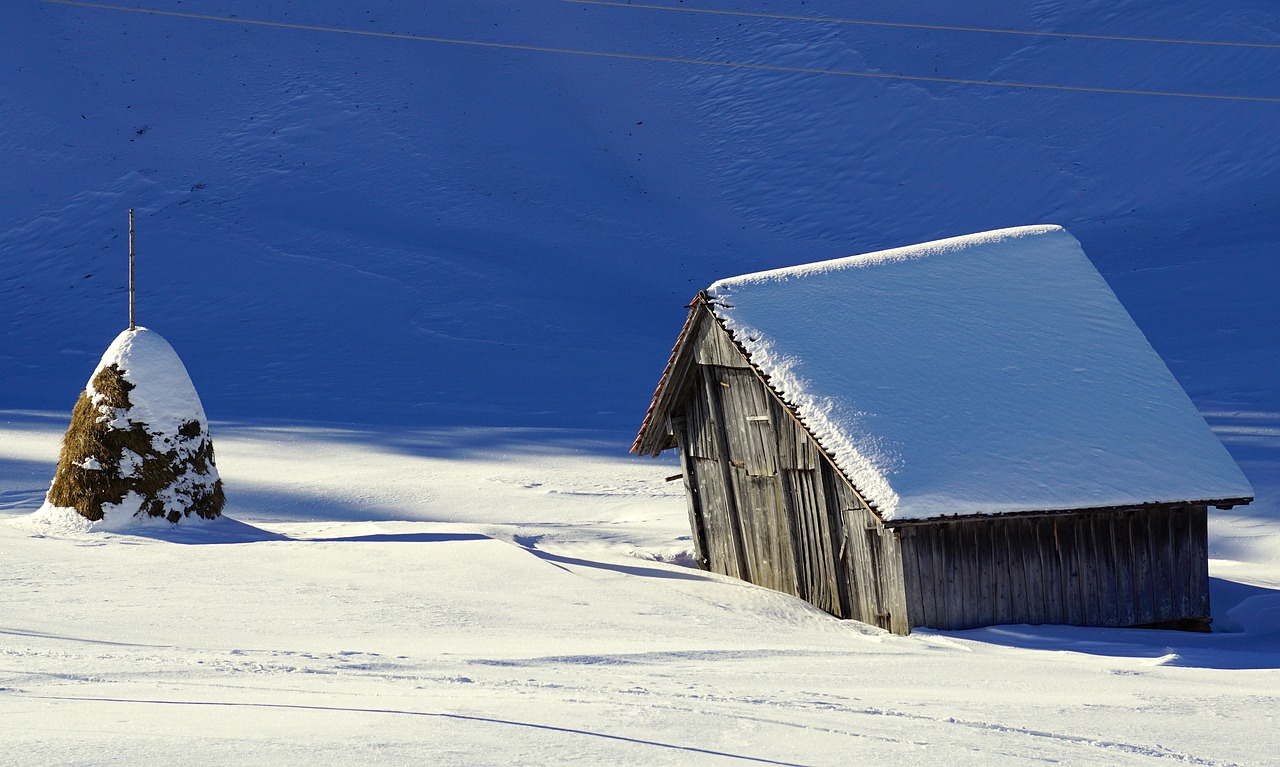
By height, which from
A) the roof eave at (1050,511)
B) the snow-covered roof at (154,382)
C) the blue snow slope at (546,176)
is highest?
the blue snow slope at (546,176)

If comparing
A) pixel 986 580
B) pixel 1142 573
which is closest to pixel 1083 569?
pixel 1142 573

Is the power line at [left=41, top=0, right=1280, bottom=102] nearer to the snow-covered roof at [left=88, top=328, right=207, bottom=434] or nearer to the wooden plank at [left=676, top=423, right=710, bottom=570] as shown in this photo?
the wooden plank at [left=676, top=423, right=710, bottom=570]

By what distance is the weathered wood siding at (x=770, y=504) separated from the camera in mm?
12062

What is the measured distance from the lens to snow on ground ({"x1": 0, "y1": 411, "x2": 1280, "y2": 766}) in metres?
5.91

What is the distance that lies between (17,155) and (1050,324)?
46.7 m

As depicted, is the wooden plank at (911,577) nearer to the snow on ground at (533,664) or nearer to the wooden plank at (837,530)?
the snow on ground at (533,664)

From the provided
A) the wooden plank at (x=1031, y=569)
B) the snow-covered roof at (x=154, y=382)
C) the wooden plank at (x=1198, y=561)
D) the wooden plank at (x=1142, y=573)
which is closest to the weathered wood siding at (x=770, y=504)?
the wooden plank at (x=1031, y=569)

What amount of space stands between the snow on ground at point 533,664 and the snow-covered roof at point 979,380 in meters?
1.38

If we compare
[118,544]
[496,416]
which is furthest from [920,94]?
[118,544]

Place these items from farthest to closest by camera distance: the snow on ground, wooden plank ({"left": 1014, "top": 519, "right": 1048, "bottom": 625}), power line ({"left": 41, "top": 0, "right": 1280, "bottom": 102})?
1. power line ({"left": 41, "top": 0, "right": 1280, "bottom": 102})
2. wooden plank ({"left": 1014, "top": 519, "right": 1048, "bottom": 625})
3. the snow on ground

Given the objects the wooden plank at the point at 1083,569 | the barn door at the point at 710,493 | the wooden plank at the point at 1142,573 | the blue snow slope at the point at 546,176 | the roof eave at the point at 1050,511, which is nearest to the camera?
the roof eave at the point at 1050,511

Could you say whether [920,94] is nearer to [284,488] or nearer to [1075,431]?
[284,488]

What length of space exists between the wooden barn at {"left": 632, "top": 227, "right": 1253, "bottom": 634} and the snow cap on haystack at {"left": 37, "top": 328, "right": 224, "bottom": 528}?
583 cm

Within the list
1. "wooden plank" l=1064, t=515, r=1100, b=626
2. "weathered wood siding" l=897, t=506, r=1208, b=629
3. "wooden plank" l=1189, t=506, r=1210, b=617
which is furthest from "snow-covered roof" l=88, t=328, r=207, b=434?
"wooden plank" l=1189, t=506, r=1210, b=617
